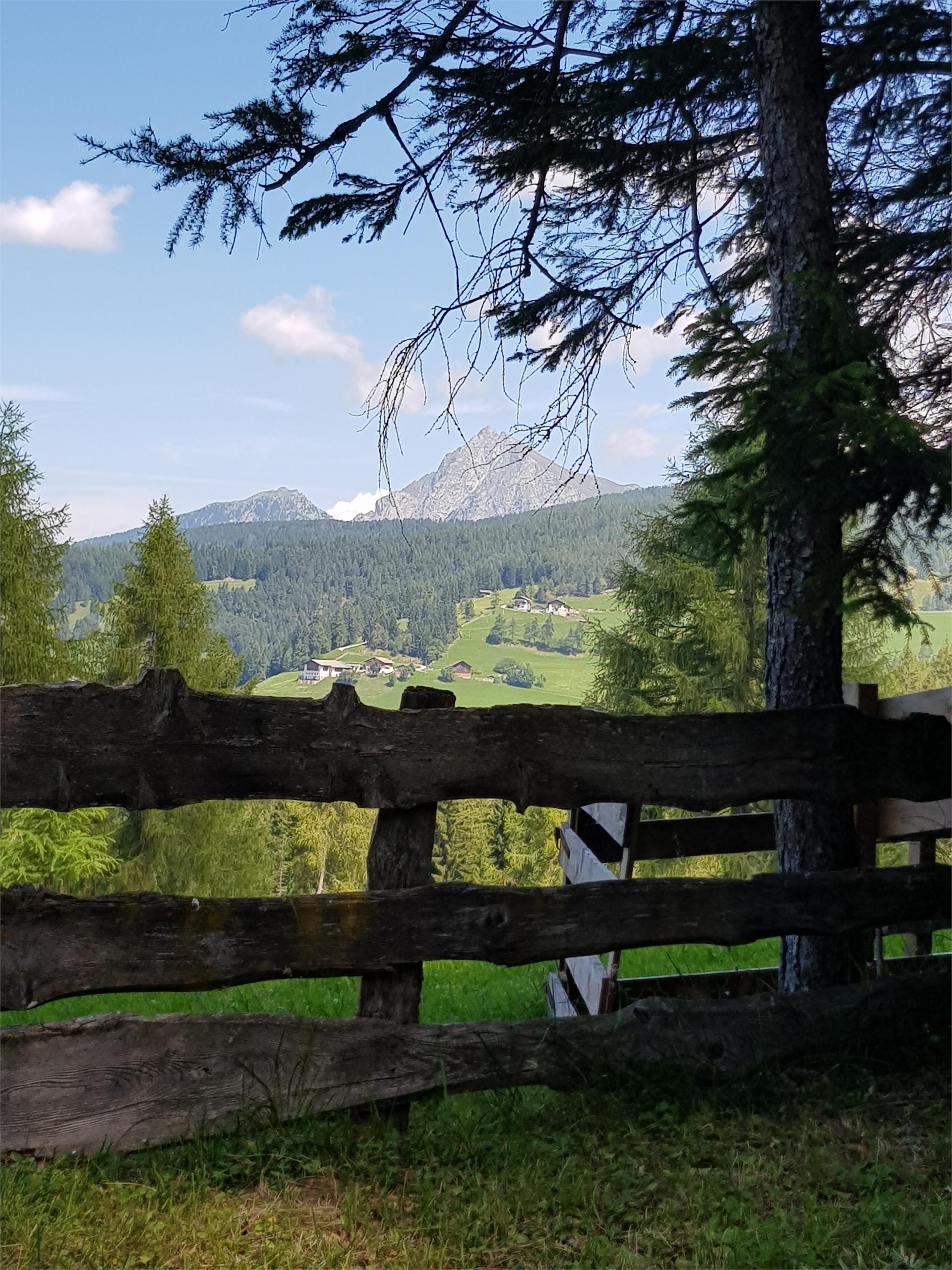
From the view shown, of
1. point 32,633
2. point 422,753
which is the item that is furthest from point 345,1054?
point 32,633

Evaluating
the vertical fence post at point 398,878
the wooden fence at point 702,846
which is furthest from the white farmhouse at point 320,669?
the vertical fence post at point 398,878

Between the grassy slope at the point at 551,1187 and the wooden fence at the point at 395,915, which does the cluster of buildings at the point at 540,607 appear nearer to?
the wooden fence at the point at 395,915

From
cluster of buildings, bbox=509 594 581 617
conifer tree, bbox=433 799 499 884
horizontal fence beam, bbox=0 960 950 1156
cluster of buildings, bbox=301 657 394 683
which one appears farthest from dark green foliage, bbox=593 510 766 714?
cluster of buildings, bbox=509 594 581 617

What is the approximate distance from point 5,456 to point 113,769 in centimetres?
2104

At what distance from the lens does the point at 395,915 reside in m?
3.62

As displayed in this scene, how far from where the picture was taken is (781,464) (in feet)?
13.8

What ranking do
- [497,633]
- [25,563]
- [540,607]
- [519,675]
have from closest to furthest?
[25,563]
[519,675]
[497,633]
[540,607]

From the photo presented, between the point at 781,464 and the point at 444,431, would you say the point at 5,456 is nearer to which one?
the point at 444,431

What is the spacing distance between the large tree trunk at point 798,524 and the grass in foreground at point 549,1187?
3.45 feet

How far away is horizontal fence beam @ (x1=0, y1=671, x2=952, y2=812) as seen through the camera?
11.0ft

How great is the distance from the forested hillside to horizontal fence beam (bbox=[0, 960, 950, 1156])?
136472 mm

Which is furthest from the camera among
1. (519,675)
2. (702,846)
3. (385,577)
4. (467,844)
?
(385,577)

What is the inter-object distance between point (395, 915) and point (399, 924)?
41mm

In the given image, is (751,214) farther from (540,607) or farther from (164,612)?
(540,607)
